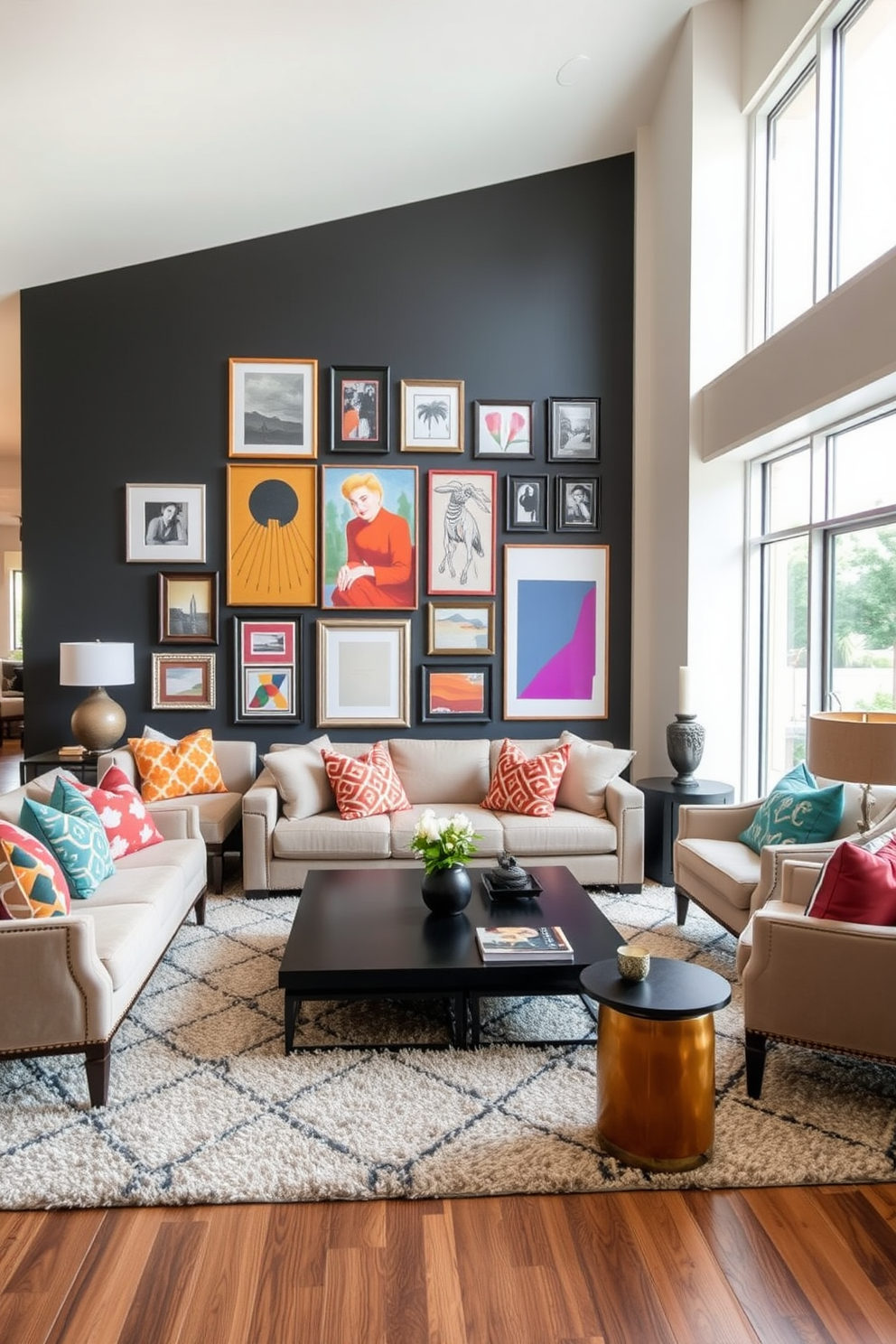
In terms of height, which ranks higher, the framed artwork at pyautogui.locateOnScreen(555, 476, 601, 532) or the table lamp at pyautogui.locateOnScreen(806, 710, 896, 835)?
the framed artwork at pyautogui.locateOnScreen(555, 476, 601, 532)

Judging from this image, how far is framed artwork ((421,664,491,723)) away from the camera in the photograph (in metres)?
5.76

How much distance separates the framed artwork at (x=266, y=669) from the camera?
5.66 metres

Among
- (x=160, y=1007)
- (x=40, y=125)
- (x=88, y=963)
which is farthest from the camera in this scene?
(x=40, y=125)

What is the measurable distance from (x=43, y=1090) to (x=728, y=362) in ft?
A: 16.1

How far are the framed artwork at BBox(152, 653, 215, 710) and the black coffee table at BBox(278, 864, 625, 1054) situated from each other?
2.30 meters

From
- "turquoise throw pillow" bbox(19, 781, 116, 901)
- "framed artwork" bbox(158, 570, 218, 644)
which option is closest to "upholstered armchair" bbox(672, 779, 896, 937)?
"turquoise throw pillow" bbox(19, 781, 116, 901)

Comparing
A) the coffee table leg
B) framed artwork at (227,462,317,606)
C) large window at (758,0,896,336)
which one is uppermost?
large window at (758,0,896,336)

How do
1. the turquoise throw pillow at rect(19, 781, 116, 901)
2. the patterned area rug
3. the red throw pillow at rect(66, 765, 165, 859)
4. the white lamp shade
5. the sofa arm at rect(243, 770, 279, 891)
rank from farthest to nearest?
the white lamp shade, the sofa arm at rect(243, 770, 279, 891), the red throw pillow at rect(66, 765, 165, 859), the turquoise throw pillow at rect(19, 781, 116, 901), the patterned area rug

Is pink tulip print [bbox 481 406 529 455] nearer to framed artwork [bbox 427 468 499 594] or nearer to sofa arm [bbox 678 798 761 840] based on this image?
framed artwork [bbox 427 468 499 594]

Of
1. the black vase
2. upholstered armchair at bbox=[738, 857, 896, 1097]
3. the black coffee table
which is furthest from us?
the black vase

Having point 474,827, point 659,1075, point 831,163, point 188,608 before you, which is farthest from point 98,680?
point 831,163

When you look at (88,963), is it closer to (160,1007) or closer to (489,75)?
(160,1007)

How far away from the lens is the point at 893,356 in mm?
3398

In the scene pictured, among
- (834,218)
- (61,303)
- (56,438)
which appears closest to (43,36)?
(61,303)
